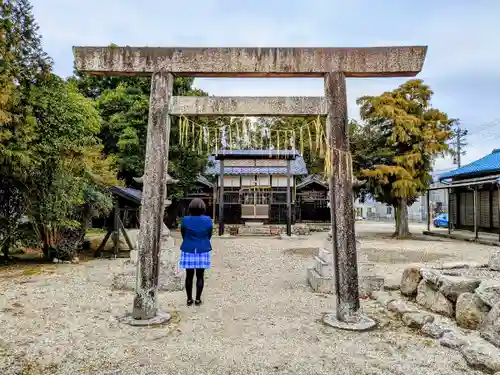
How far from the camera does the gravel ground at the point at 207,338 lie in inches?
143

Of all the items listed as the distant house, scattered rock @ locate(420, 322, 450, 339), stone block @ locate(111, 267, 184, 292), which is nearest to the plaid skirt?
stone block @ locate(111, 267, 184, 292)

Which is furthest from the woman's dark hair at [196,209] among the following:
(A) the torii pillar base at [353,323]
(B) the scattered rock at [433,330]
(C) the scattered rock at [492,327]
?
(C) the scattered rock at [492,327]

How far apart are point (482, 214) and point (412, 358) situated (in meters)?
17.8

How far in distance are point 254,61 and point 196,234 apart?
275 cm

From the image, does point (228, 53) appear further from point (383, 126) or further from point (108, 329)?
point (383, 126)

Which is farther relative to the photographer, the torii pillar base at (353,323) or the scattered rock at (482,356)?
the torii pillar base at (353,323)

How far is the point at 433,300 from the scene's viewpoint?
556cm

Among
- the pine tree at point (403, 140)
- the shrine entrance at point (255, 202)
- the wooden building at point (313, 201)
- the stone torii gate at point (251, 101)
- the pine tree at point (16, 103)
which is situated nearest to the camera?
the stone torii gate at point (251, 101)

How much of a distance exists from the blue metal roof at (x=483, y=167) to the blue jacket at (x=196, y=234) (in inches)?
629

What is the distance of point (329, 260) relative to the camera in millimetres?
7035

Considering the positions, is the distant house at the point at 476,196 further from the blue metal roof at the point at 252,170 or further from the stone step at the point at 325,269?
the stone step at the point at 325,269

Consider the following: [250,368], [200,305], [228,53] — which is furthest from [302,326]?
[228,53]

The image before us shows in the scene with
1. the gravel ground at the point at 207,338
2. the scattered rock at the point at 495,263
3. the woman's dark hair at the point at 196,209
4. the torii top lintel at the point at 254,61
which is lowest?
the gravel ground at the point at 207,338

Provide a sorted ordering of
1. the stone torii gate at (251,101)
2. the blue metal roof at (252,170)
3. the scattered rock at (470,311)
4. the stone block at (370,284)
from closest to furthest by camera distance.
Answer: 1. the scattered rock at (470,311)
2. the stone torii gate at (251,101)
3. the stone block at (370,284)
4. the blue metal roof at (252,170)
